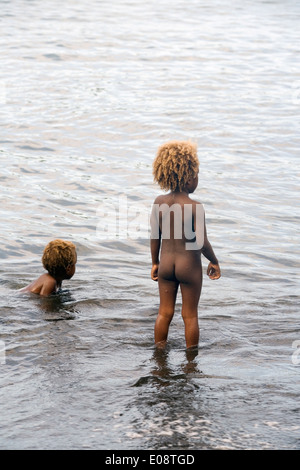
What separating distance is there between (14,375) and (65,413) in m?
0.76

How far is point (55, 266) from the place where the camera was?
7.05 m

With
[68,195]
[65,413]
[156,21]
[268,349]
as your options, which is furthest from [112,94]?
[65,413]

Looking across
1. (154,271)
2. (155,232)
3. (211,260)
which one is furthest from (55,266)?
(211,260)

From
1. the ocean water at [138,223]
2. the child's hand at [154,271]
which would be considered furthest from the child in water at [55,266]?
the child's hand at [154,271]

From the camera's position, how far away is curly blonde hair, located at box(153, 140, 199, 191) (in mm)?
5457

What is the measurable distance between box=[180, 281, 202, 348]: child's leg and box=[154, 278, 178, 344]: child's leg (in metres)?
0.09

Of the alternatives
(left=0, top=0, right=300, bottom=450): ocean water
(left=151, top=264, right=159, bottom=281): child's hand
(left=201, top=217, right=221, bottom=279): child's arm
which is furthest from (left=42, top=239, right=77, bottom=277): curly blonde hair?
(left=201, top=217, right=221, bottom=279): child's arm

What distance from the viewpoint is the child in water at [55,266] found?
7.02 metres

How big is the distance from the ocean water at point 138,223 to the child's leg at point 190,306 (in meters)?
0.19

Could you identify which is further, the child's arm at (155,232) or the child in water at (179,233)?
the child's arm at (155,232)

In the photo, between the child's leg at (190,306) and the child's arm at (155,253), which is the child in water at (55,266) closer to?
the child's arm at (155,253)

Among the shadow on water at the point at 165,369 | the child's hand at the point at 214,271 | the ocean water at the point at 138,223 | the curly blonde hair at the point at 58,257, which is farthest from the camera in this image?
the curly blonde hair at the point at 58,257

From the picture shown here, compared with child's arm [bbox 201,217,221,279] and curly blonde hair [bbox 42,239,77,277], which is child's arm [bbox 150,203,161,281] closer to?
child's arm [bbox 201,217,221,279]

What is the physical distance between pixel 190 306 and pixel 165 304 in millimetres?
207
